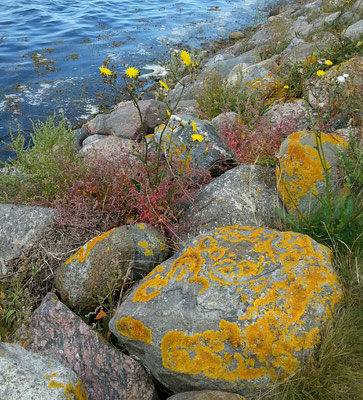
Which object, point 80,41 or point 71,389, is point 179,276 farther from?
point 80,41

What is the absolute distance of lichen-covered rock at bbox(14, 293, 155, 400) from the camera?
2326 mm

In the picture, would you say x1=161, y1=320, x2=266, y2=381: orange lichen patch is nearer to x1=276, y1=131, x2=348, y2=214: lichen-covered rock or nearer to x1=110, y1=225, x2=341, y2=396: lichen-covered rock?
x1=110, y1=225, x2=341, y2=396: lichen-covered rock

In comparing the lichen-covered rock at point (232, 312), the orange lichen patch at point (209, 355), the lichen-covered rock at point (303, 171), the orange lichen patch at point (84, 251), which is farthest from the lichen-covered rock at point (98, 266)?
the lichen-covered rock at point (303, 171)

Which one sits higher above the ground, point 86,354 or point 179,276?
point 179,276

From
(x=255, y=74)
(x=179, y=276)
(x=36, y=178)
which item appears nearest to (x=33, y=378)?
(x=179, y=276)

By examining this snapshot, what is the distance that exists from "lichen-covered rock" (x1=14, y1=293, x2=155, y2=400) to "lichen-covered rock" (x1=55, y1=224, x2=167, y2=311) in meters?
0.23

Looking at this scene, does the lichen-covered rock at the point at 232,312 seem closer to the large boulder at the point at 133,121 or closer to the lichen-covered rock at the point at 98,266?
the lichen-covered rock at the point at 98,266

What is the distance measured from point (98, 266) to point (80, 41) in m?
12.3

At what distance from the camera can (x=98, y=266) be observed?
2.87m

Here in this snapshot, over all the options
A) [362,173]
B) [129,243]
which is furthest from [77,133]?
[362,173]

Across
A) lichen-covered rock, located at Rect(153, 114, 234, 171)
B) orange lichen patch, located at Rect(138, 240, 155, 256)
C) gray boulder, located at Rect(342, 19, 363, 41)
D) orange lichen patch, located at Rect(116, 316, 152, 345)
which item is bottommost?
orange lichen patch, located at Rect(116, 316, 152, 345)

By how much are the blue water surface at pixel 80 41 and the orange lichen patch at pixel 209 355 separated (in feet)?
21.4

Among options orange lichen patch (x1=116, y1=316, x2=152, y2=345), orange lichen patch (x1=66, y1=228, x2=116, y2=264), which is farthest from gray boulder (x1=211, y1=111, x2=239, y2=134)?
orange lichen patch (x1=116, y1=316, x2=152, y2=345)

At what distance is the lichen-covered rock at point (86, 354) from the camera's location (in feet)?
7.63
